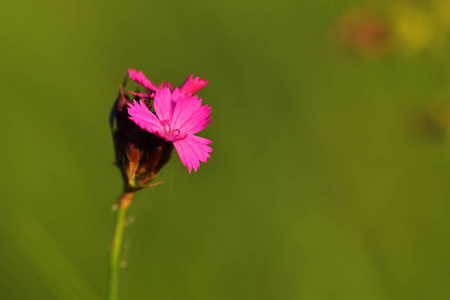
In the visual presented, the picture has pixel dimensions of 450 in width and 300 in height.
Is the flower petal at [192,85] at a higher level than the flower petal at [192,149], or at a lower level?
higher

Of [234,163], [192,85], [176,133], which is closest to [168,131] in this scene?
[176,133]

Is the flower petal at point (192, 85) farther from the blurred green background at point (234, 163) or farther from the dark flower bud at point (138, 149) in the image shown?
the blurred green background at point (234, 163)

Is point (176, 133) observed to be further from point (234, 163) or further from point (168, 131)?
point (234, 163)

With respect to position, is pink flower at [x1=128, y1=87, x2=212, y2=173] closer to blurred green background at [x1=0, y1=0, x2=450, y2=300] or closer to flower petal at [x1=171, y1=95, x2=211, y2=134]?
flower petal at [x1=171, y1=95, x2=211, y2=134]

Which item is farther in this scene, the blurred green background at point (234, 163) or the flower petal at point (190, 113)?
the blurred green background at point (234, 163)

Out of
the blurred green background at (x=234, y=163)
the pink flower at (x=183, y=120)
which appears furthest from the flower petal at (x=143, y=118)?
the blurred green background at (x=234, y=163)

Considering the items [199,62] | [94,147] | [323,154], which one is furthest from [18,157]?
[323,154]

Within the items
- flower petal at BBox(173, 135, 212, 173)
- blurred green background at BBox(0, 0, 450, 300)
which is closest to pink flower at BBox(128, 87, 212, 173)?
flower petal at BBox(173, 135, 212, 173)
